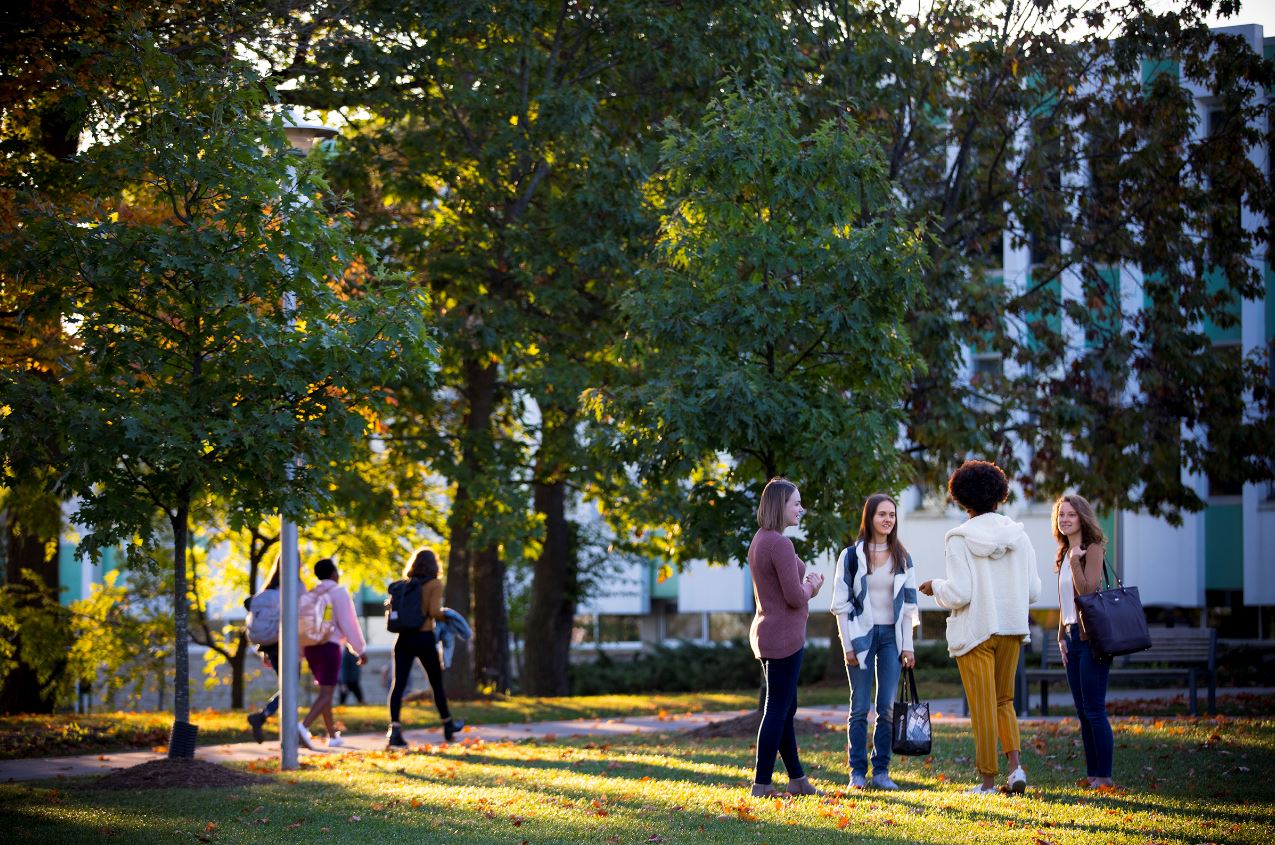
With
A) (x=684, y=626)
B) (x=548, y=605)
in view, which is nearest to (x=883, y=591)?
(x=548, y=605)

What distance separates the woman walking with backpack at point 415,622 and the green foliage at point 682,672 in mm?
15023

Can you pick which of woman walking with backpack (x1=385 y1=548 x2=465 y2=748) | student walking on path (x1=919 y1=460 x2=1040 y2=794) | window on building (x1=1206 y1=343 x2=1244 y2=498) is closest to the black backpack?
woman walking with backpack (x1=385 y1=548 x2=465 y2=748)

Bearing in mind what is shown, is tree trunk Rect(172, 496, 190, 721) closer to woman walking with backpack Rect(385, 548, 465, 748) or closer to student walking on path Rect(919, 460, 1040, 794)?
woman walking with backpack Rect(385, 548, 465, 748)

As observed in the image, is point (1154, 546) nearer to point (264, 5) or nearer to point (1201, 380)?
point (1201, 380)

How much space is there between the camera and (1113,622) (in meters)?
9.88

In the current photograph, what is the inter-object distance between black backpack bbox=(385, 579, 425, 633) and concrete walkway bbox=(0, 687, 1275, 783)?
4.10 ft

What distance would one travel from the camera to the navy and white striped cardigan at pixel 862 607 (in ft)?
33.9

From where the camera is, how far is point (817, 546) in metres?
13.7

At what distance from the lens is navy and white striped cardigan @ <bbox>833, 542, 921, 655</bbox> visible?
10.3 metres

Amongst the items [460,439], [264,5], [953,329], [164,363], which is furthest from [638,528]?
[164,363]

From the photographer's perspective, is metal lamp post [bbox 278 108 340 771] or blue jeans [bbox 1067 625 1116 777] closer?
blue jeans [bbox 1067 625 1116 777]

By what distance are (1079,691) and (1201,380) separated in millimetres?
11036

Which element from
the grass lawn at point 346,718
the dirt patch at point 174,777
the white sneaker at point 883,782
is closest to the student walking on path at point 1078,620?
the white sneaker at point 883,782

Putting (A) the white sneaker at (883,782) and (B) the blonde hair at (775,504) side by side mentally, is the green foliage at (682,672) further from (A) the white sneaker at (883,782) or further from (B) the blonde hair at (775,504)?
(B) the blonde hair at (775,504)
